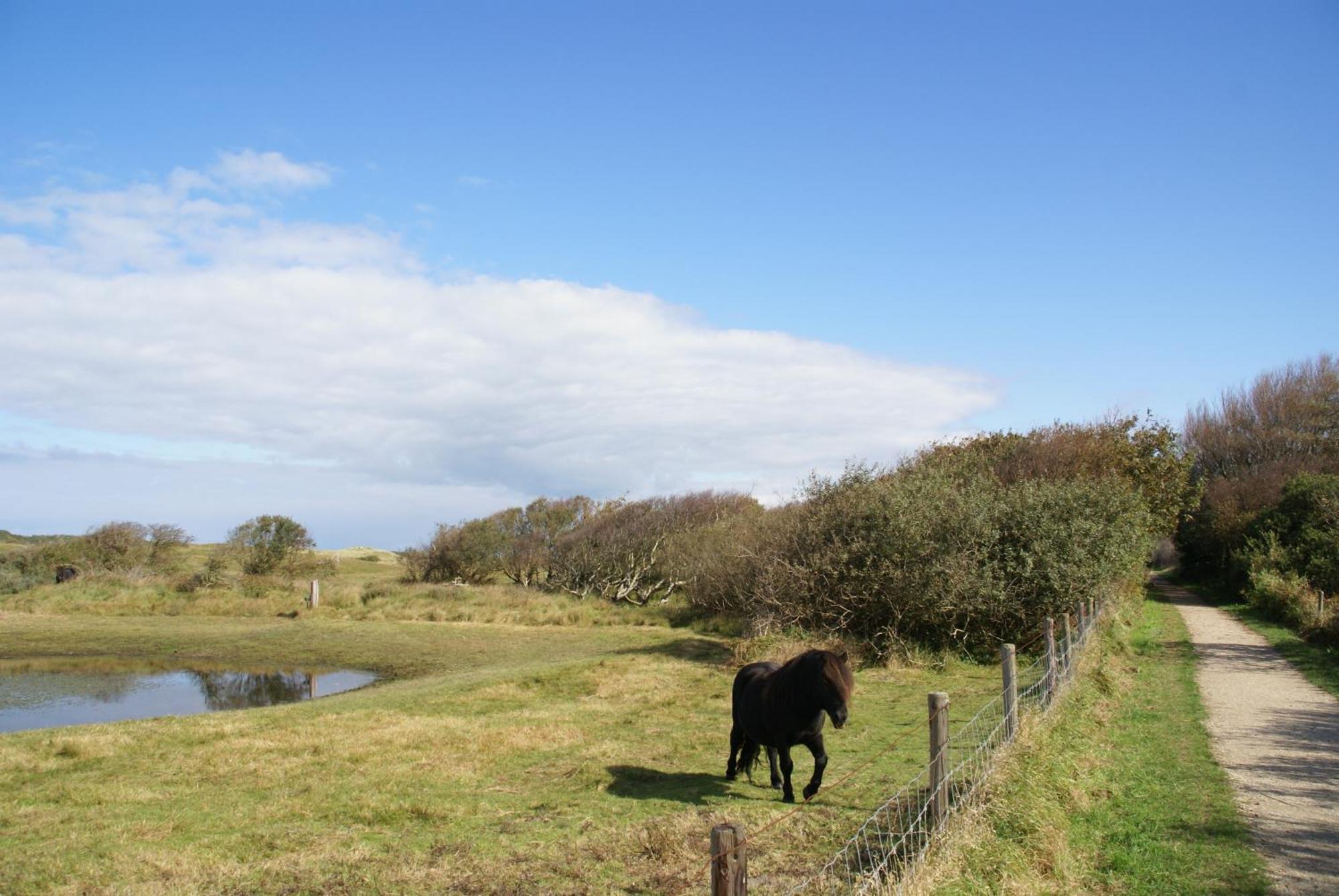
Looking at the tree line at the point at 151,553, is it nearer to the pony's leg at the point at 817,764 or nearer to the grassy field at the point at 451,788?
the grassy field at the point at 451,788

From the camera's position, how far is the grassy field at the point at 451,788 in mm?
6125

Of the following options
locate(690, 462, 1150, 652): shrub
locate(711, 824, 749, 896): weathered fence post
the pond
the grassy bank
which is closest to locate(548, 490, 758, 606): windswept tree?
locate(690, 462, 1150, 652): shrub

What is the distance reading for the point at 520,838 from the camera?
6762mm

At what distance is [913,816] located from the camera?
6.87 m

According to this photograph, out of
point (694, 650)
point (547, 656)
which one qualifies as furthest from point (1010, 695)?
point (547, 656)

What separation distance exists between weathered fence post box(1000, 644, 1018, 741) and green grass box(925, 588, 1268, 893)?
18 cm

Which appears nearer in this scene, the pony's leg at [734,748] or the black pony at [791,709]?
the black pony at [791,709]

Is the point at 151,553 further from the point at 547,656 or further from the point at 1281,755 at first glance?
the point at 1281,755

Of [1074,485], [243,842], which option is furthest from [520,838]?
[1074,485]

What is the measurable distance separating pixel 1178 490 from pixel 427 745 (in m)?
28.9

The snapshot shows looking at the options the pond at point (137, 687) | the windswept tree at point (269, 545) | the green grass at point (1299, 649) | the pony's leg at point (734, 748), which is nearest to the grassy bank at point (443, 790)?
the pony's leg at point (734, 748)

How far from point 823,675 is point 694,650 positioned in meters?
11.9

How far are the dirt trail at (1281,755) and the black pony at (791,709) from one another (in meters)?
3.28

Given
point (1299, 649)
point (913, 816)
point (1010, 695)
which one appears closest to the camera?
point (913, 816)
